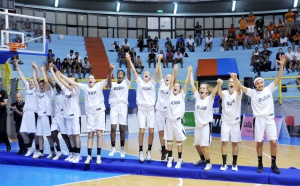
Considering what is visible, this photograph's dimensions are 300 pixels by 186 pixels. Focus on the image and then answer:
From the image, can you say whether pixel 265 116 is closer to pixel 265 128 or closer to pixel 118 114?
pixel 265 128

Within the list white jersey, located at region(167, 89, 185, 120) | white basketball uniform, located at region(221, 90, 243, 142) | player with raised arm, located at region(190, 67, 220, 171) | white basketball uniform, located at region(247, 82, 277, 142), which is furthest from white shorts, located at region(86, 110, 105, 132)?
white basketball uniform, located at region(247, 82, 277, 142)

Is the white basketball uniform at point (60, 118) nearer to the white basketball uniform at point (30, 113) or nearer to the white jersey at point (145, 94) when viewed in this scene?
the white basketball uniform at point (30, 113)

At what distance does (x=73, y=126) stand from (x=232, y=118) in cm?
373

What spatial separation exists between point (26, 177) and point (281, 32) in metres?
19.4

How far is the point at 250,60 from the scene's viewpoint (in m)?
23.3

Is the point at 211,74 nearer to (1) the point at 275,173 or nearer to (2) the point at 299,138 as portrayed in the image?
(2) the point at 299,138

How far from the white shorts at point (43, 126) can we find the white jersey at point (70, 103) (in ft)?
2.45

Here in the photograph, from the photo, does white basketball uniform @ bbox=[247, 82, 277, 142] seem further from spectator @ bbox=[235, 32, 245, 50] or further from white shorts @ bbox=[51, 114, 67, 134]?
spectator @ bbox=[235, 32, 245, 50]

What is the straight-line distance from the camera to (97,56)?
83.3 ft

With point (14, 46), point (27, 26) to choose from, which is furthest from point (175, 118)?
point (27, 26)

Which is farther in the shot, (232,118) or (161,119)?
(161,119)

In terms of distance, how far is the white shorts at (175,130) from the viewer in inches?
338

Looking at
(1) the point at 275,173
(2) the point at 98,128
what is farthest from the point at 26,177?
(1) the point at 275,173

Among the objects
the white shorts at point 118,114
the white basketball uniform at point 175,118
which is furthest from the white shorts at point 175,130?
the white shorts at point 118,114
